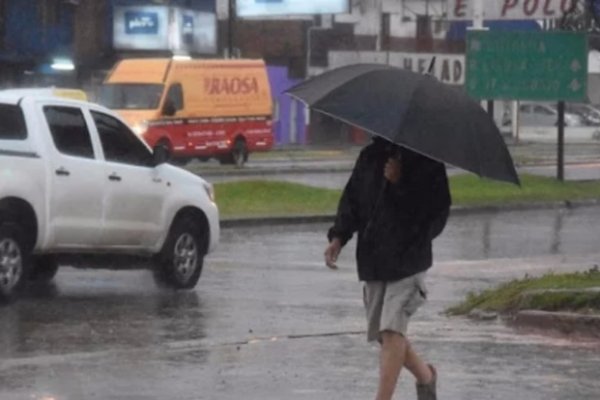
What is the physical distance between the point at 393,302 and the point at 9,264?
6.64 meters

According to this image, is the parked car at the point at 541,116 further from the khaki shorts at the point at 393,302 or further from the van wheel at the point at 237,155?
the khaki shorts at the point at 393,302

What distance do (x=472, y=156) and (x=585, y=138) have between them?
62180mm

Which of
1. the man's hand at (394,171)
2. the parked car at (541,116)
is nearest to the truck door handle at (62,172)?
the man's hand at (394,171)

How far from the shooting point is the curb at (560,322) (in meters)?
13.5

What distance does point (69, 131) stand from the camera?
16.1 m

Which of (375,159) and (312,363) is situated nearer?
(375,159)

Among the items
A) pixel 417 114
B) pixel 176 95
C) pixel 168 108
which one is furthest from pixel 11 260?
pixel 176 95

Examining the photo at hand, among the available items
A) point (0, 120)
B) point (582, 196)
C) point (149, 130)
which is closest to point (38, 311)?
point (0, 120)

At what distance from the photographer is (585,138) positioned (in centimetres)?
7056

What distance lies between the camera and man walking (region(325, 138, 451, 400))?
9297 mm

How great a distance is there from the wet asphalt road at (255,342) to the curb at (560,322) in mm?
178

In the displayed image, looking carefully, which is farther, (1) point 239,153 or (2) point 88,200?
(1) point 239,153

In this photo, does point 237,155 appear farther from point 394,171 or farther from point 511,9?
point 394,171

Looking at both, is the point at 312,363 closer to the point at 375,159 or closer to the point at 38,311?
the point at 375,159
